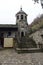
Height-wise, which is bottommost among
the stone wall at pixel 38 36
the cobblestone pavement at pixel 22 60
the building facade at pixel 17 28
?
the cobblestone pavement at pixel 22 60

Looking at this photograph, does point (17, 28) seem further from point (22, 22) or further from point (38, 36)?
point (38, 36)

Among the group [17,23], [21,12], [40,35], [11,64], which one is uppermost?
[21,12]

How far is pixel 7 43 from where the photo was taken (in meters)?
25.4

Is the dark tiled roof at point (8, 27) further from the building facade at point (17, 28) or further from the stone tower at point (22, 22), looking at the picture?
the stone tower at point (22, 22)

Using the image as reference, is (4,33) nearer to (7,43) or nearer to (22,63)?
(7,43)

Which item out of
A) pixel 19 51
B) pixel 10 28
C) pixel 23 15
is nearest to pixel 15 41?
pixel 19 51

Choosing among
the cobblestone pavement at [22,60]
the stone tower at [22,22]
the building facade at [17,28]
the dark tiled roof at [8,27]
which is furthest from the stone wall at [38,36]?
the cobblestone pavement at [22,60]

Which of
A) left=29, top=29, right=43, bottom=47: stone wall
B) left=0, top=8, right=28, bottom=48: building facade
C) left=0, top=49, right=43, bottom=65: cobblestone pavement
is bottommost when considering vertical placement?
left=0, top=49, right=43, bottom=65: cobblestone pavement

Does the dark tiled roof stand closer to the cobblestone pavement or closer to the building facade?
the building facade

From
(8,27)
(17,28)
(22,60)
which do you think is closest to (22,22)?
(17,28)

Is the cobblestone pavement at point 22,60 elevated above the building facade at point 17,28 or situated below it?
below

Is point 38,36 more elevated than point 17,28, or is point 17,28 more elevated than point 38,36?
point 17,28

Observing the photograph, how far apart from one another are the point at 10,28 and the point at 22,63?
73.4ft

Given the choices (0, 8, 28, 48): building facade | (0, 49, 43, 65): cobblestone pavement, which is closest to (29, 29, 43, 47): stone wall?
(0, 8, 28, 48): building facade
